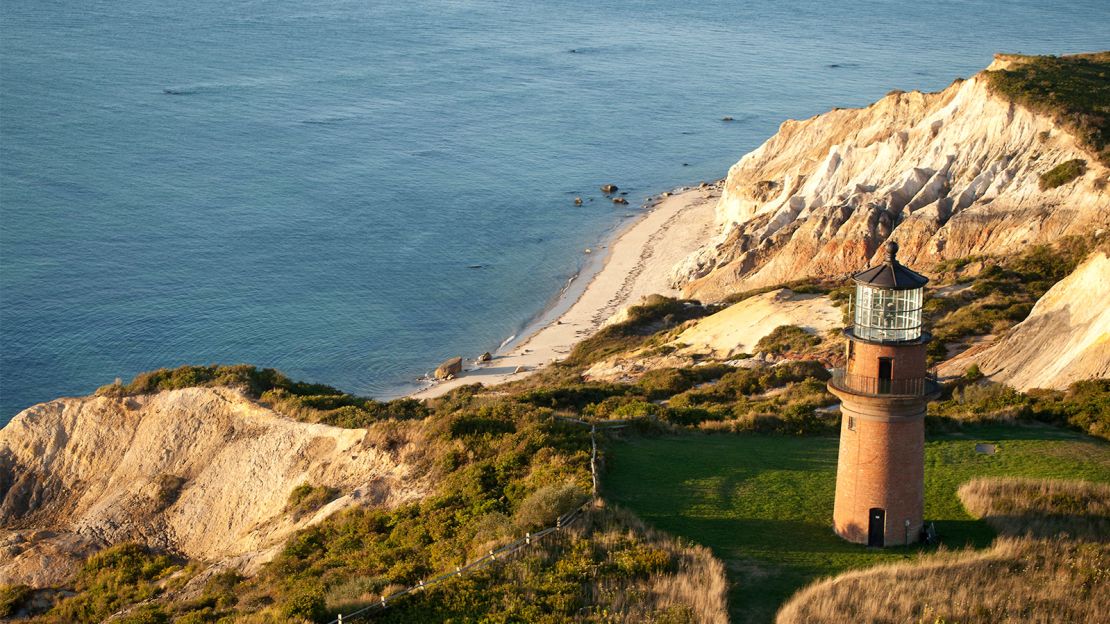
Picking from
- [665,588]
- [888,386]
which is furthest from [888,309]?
[665,588]

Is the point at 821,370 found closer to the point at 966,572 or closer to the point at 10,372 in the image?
the point at 966,572

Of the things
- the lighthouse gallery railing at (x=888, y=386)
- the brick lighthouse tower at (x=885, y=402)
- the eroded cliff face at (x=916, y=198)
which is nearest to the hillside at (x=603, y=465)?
the eroded cliff face at (x=916, y=198)

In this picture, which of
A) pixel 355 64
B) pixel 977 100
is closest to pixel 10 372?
pixel 977 100

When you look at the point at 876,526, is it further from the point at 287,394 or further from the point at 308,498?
the point at 287,394

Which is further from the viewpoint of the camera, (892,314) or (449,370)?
(449,370)

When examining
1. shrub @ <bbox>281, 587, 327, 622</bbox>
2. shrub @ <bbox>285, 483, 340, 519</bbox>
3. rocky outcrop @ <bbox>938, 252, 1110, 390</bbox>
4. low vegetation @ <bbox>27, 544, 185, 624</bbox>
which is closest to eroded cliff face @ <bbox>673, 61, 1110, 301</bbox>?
rocky outcrop @ <bbox>938, 252, 1110, 390</bbox>
